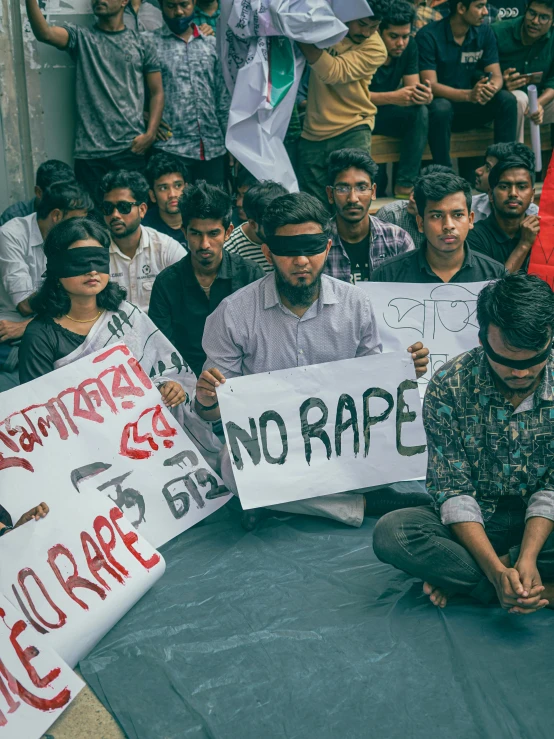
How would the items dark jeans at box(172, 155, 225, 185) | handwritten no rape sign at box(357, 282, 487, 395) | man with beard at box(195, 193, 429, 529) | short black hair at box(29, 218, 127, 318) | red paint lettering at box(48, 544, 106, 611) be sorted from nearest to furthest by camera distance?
1. red paint lettering at box(48, 544, 106, 611)
2. man with beard at box(195, 193, 429, 529)
3. short black hair at box(29, 218, 127, 318)
4. handwritten no rape sign at box(357, 282, 487, 395)
5. dark jeans at box(172, 155, 225, 185)

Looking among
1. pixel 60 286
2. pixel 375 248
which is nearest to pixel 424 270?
pixel 375 248

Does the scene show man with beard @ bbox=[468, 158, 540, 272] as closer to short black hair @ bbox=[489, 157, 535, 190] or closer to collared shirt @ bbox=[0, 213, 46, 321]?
short black hair @ bbox=[489, 157, 535, 190]

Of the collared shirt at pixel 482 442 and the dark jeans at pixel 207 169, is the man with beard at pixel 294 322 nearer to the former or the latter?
the collared shirt at pixel 482 442

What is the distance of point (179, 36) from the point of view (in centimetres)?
703

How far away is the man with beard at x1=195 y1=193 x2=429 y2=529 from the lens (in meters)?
4.34

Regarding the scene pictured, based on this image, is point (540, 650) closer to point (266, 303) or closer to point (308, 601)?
point (308, 601)

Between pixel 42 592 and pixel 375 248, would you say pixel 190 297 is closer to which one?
pixel 375 248

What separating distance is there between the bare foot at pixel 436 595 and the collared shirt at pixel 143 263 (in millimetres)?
3040

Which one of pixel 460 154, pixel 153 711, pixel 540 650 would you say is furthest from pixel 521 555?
pixel 460 154

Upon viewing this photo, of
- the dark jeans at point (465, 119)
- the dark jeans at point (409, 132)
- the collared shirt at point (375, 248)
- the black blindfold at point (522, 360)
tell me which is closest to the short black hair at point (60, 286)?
the collared shirt at point (375, 248)

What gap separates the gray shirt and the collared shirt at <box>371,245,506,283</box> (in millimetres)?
2734

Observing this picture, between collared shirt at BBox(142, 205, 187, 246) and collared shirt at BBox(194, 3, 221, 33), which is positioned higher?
collared shirt at BBox(194, 3, 221, 33)

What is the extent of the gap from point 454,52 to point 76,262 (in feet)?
16.0

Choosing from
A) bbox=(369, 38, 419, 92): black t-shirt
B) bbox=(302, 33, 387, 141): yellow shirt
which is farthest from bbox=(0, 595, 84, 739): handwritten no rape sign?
bbox=(369, 38, 419, 92): black t-shirt
